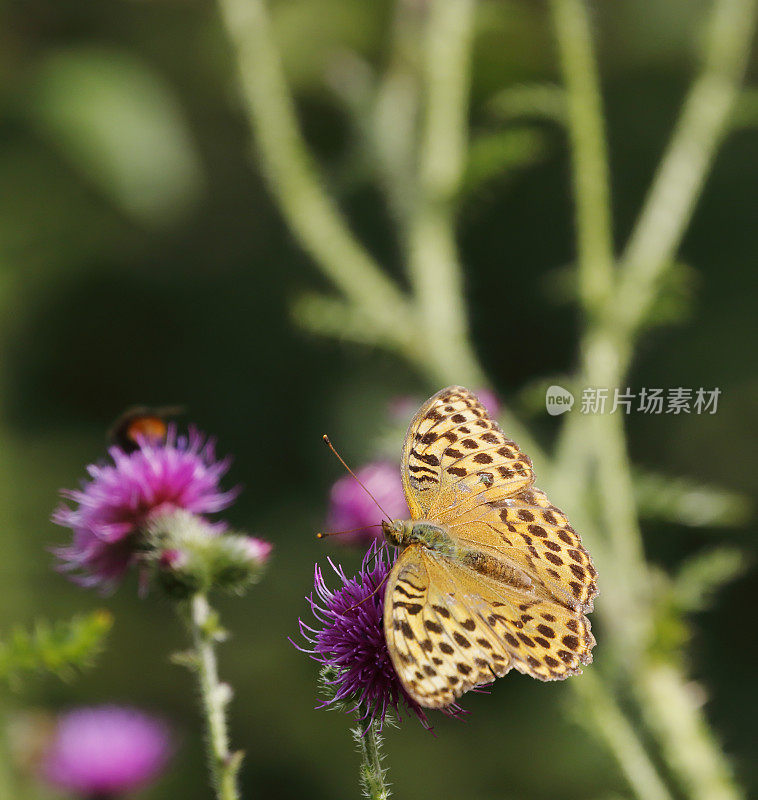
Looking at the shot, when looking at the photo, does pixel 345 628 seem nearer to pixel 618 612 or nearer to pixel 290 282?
pixel 618 612

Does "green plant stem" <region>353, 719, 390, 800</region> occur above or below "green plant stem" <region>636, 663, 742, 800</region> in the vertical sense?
below

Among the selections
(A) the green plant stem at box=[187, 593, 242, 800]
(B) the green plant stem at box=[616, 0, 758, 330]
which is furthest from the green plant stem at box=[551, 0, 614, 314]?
(A) the green plant stem at box=[187, 593, 242, 800]

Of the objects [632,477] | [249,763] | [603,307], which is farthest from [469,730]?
[603,307]

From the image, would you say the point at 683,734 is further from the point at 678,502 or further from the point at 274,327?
the point at 274,327

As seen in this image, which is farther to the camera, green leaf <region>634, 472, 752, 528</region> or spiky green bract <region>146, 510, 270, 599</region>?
green leaf <region>634, 472, 752, 528</region>

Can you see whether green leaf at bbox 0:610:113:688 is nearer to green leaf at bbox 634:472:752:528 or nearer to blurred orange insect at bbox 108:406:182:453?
blurred orange insect at bbox 108:406:182:453

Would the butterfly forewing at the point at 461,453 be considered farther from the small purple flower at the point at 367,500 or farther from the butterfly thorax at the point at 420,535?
the small purple flower at the point at 367,500

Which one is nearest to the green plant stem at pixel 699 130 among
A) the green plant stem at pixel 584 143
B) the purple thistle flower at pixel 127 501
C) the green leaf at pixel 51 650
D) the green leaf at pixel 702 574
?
the green plant stem at pixel 584 143
